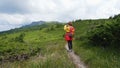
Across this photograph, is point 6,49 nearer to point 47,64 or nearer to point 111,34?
point 111,34

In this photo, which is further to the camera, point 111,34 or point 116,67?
point 111,34

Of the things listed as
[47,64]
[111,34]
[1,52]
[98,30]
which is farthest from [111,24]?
[1,52]

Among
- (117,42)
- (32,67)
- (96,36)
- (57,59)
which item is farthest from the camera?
(96,36)

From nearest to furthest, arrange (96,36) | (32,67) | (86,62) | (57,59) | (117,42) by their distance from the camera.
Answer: (32,67) < (57,59) < (86,62) < (117,42) < (96,36)

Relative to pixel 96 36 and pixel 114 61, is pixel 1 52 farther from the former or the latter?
pixel 114 61

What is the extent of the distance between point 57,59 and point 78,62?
12.0ft

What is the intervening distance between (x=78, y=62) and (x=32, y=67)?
19.0ft

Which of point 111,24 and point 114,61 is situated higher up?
point 111,24

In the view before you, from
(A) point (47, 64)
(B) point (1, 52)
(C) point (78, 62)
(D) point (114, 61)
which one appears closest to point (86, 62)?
(C) point (78, 62)

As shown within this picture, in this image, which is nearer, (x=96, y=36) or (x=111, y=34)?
(x=111, y=34)

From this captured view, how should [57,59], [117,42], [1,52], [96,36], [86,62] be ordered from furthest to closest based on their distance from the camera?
[1,52]
[96,36]
[117,42]
[86,62]
[57,59]

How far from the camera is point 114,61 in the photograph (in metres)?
18.4

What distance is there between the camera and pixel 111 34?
75.1 ft

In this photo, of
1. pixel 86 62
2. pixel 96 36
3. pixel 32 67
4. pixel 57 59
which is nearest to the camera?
pixel 32 67
